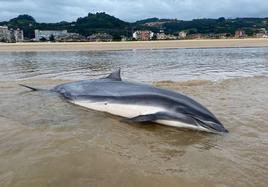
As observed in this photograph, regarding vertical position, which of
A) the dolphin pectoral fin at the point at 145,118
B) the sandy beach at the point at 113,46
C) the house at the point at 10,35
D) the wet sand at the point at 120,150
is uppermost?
the house at the point at 10,35

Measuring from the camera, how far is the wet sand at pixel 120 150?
3.87 m

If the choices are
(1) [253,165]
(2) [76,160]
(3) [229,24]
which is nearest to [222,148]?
(1) [253,165]

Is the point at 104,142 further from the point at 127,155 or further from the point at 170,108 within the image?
the point at 170,108

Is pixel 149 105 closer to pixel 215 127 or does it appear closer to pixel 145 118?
pixel 145 118

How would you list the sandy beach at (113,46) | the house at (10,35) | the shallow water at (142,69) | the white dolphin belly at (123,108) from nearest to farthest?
the white dolphin belly at (123,108) → the shallow water at (142,69) → the sandy beach at (113,46) → the house at (10,35)

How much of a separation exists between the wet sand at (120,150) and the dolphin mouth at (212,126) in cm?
17

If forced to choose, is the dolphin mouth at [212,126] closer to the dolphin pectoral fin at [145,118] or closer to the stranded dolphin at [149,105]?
the stranded dolphin at [149,105]

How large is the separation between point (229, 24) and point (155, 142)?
133445 mm

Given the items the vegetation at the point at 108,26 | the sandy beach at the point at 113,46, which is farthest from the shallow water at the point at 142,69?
the vegetation at the point at 108,26

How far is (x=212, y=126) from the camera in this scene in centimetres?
579

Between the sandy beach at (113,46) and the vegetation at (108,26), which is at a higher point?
the vegetation at (108,26)

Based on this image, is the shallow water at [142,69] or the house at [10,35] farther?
the house at [10,35]

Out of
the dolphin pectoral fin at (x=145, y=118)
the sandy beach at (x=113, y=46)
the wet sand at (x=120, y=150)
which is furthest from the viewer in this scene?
the sandy beach at (x=113, y=46)

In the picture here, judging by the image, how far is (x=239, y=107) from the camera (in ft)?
24.8
